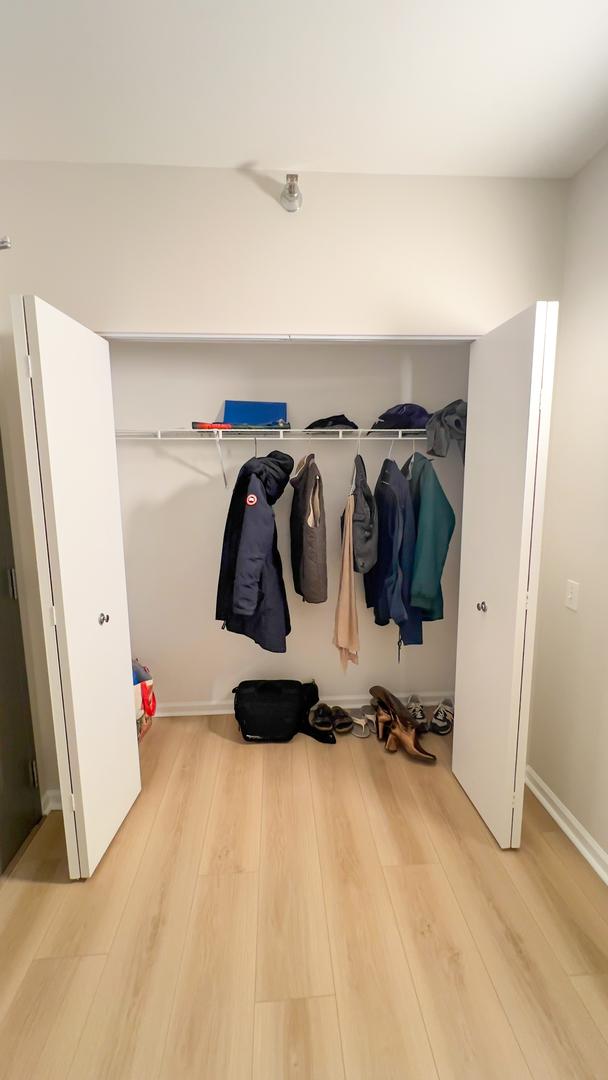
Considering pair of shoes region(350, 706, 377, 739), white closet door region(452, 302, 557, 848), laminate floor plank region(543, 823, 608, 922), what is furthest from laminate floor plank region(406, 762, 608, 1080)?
pair of shoes region(350, 706, 377, 739)

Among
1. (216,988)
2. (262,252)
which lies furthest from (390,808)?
(262,252)

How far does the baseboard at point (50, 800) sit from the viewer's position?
2016 mm

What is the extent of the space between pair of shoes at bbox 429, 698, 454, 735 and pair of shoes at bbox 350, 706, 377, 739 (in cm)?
34

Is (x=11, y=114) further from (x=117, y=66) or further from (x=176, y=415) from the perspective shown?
(x=176, y=415)

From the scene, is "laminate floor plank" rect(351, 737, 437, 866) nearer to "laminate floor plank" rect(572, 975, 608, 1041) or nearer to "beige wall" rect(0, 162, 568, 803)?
"laminate floor plank" rect(572, 975, 608, 1041)

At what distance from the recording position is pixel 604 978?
1.34 meters

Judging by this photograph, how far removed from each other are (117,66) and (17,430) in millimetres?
1257

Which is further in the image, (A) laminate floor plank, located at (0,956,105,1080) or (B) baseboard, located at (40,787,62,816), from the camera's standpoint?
(B) baseboard, located at (40,787,62,816)

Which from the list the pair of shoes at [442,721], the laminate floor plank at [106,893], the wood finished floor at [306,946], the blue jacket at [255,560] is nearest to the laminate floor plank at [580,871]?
the wood finished floor at [306,946]

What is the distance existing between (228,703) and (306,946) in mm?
1428

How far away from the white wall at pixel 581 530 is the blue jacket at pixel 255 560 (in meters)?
1.26

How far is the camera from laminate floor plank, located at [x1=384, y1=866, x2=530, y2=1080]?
115 centimetres

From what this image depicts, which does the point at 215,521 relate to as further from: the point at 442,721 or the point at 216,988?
the point at 216,988

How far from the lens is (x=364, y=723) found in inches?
101
